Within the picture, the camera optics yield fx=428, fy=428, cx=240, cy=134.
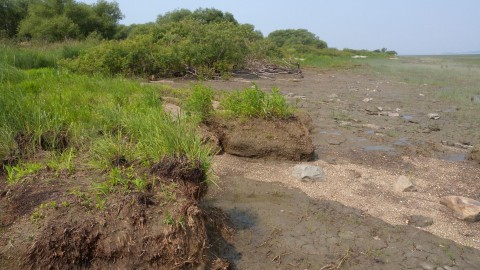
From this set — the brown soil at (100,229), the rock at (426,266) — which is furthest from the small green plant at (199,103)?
the rock at (426,266)

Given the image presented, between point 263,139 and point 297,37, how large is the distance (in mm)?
47241

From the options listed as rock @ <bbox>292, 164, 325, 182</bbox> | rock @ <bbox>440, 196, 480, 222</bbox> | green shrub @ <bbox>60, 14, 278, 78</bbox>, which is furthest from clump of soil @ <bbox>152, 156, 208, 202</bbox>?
green shrub @ <bbox>60, 14, 278, 78</bbox>

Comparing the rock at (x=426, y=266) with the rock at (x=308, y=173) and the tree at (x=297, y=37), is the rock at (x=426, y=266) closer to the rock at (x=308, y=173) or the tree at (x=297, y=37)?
the rock at (x=308, y=173)

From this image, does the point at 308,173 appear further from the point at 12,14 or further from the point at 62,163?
the point at 12,14

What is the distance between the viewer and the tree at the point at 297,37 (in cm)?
4957

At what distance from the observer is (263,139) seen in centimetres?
609

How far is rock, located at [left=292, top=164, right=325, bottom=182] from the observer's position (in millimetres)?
5438

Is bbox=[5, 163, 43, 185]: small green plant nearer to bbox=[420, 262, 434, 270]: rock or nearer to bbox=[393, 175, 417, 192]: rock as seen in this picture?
bbox=[420, 262, 434, 270]: rock

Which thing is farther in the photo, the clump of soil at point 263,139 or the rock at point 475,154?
the rock at point 475,154

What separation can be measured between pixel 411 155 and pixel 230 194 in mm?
3313

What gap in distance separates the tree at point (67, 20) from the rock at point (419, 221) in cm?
2205

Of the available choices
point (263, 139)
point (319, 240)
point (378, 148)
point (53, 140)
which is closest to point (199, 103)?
point (263, 139)

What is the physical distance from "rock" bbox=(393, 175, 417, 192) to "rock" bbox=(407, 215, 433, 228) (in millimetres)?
685

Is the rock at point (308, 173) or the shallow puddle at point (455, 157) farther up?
the rock at point (308, 173)
